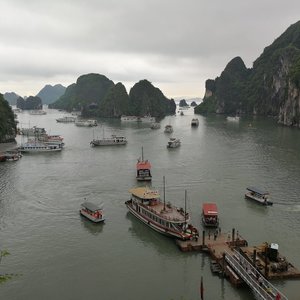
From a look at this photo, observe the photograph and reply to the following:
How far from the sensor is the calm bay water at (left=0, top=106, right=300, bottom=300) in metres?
42.6

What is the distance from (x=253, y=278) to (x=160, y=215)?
1779 cm

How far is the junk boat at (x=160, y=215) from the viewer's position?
5225cm

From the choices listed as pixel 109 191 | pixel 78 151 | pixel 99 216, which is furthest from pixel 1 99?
pixel 99 216

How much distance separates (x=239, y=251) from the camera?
45.2 m

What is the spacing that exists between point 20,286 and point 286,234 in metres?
35.3

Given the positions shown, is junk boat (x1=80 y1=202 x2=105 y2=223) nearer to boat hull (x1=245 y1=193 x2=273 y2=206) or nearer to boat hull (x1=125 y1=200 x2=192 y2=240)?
boat hull (x1=125 y1=200 x2=192 y2=240)

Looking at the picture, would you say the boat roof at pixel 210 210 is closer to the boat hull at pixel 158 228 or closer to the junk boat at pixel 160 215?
the junk boat at pixel 160 215

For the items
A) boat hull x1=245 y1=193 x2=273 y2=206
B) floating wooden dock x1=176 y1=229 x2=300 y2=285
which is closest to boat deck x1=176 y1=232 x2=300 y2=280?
floating wooden dock x1=176 y1=229 x2=300 y2=285

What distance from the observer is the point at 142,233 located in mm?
56312

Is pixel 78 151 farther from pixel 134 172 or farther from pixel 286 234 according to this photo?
pixel 286 234

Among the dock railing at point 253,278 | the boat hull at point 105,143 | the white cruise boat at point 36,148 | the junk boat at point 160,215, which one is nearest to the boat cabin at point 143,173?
the junk boat at point 160,215

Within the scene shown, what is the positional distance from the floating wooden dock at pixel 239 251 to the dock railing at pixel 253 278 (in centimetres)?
71

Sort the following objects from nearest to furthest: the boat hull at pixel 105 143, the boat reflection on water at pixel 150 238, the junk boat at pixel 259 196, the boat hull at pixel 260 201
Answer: the boat reflection on water at pixel 150 238, the boat hull at pixel 260 201, the junk boat at pixel 259 196, the boat hull at pixel 105 143

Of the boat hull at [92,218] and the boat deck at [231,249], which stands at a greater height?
the boat hull at [92,218]
